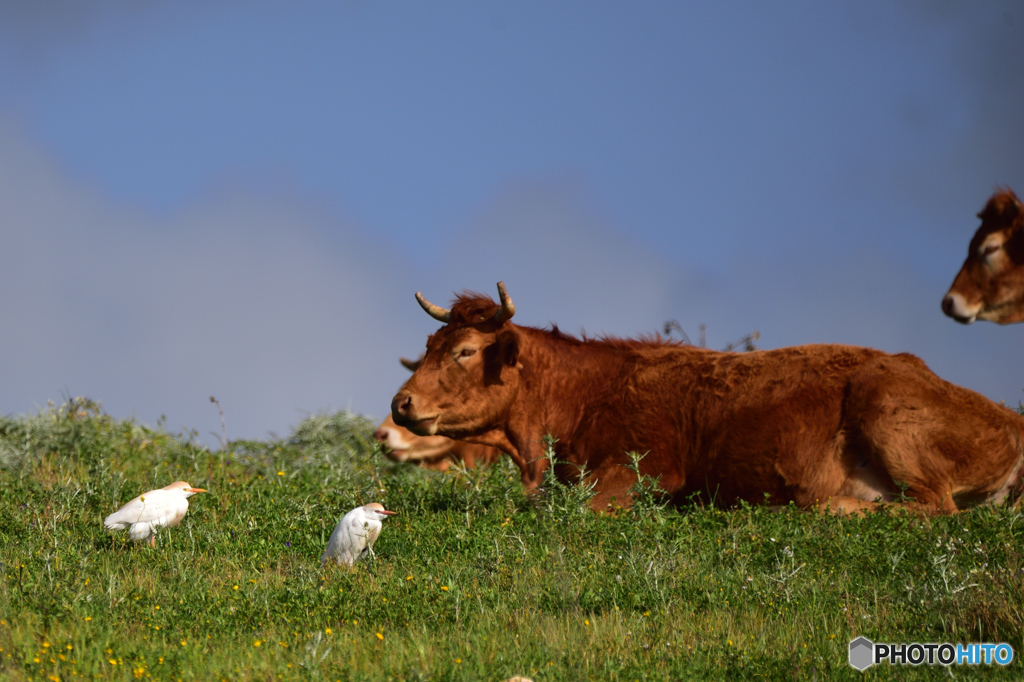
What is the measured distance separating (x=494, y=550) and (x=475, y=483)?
2609 mm

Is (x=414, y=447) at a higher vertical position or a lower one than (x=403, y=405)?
higher

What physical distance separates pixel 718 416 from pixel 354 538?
10.4ft

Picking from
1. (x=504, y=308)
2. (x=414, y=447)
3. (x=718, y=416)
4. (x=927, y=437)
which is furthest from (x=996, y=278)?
(x=414, y=447)

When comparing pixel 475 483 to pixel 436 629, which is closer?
pixel 436 629

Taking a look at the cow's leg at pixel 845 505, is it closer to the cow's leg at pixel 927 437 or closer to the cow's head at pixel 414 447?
the cow's leg at pixel 927 437

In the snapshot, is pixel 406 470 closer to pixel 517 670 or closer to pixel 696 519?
pixel 696 519

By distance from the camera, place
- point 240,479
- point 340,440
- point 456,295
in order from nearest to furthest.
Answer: point 456,295 → point 240,479 → point 340,440

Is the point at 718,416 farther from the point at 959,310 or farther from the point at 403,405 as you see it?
the point at 403,405

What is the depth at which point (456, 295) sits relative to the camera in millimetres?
9492

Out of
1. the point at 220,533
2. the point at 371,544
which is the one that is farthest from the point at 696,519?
the point at 220,533

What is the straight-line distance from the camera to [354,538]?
7.30m

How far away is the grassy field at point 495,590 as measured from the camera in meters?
5.33

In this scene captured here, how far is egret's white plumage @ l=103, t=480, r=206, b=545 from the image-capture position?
7938mm

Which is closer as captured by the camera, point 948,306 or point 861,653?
point 861,653
